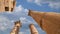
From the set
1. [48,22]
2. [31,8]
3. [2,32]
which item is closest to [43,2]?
[31,8]

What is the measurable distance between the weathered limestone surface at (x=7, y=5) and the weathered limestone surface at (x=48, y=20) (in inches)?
14.1

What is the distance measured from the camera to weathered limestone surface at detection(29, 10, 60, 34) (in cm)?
310

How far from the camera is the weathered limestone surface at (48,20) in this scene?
3095 millimetres

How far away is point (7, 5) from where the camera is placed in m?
3.59

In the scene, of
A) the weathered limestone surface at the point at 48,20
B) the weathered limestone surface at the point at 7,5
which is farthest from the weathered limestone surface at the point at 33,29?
the weathered limestone surface at the point at 7,5

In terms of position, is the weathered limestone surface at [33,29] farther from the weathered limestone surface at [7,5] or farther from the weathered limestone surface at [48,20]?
the weathered limestone surface at [7,5]

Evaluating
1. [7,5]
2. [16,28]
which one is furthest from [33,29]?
[7,5]

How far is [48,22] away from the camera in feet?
10.7

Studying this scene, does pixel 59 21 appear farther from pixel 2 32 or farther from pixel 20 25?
pixel 2 32

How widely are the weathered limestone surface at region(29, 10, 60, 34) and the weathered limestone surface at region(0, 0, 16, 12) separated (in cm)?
36

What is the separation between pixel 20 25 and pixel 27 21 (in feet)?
0.49

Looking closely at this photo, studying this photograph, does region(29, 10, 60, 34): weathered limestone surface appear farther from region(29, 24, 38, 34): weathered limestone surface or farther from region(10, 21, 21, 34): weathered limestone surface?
region(10, 21, 21, 34): weathered limestone surface

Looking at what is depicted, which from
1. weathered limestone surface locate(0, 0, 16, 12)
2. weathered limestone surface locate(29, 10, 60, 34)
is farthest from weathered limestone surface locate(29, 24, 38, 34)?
weathered limestone surface locate(0, 0, 16, 12)

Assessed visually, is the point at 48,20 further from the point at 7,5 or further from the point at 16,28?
the point at 7,5
